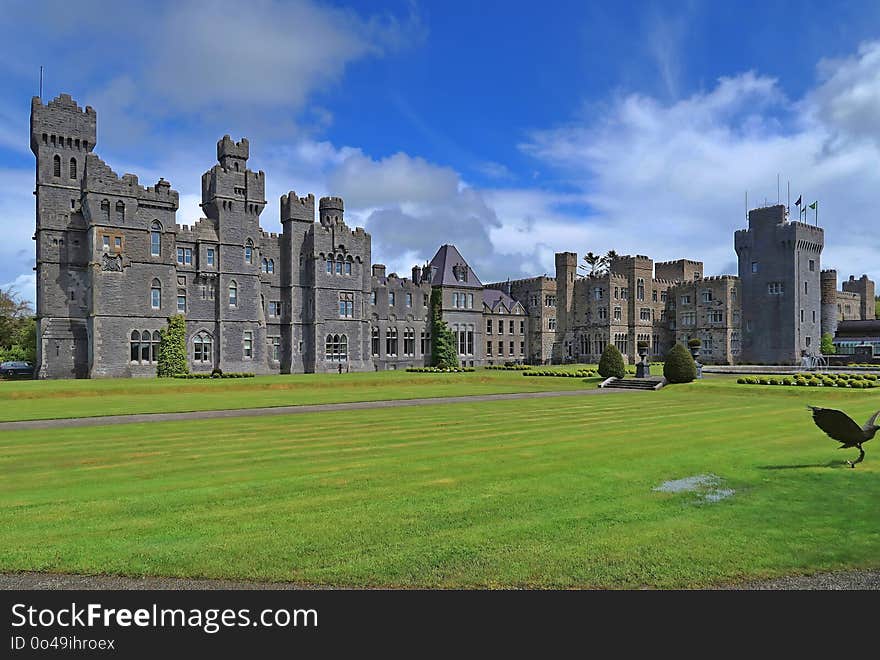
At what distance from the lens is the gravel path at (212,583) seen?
6.84 m

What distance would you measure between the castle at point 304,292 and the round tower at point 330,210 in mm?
146

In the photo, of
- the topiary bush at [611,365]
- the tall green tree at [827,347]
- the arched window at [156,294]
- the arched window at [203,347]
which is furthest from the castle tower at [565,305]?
the arched window at [156,294]

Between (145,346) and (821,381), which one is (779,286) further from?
(145,346)

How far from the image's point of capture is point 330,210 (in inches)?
2566

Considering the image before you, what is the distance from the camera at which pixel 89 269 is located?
5128 cm

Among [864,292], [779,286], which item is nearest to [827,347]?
[779,286]

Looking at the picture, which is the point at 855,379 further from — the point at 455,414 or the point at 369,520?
the point at 369,520

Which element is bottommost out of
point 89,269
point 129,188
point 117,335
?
point 117,335

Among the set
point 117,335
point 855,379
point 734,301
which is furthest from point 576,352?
point 117,335

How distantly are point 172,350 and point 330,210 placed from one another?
21.7m

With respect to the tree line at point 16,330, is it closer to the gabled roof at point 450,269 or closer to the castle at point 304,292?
the castle at point 304,292

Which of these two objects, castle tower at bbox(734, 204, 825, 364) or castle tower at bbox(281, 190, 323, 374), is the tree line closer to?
castle tower at bbox(281, 190, 323, 374)

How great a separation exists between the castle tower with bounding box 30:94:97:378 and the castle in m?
0.11

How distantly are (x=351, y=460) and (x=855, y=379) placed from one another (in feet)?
120
